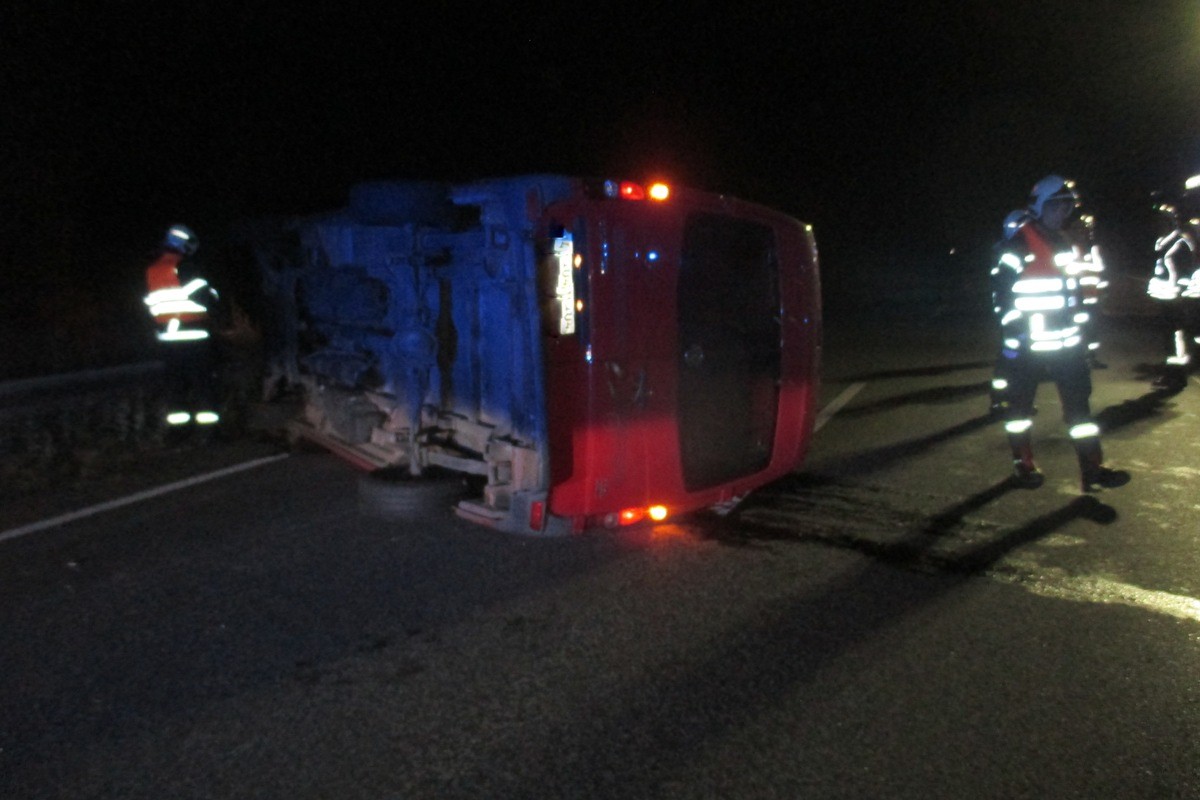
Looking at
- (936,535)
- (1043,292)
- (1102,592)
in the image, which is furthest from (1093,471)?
(1102,592)

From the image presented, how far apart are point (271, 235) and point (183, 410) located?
198 centimetres

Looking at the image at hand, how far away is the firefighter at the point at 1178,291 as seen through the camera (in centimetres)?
1095

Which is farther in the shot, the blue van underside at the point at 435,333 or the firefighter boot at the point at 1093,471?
the firefighter boot at the point at 1093,471

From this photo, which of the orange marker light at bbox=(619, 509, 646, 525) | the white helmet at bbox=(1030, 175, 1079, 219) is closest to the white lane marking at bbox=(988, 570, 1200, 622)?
the orange marker light at bbox=(619, 509, 646, 525)

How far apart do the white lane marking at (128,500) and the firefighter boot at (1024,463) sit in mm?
5351

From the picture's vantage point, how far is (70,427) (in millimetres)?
9164

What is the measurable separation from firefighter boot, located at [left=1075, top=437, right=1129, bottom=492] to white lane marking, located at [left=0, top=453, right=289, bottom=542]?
5.73 meters

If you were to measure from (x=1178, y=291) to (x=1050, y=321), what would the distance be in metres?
5.01

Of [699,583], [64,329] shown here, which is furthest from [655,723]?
[64,329]

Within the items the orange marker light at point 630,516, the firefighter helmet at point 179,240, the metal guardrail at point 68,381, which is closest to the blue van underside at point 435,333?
the orange marker light at point 630,516

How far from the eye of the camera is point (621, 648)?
459 cm

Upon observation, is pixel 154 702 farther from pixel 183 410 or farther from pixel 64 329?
pixel 64 329

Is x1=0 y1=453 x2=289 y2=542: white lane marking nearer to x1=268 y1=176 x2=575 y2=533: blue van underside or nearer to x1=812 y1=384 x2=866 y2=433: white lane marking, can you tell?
x1=268 y1=176 x2=575 y2=533: blue van underside

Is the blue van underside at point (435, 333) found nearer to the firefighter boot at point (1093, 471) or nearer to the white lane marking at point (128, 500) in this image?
the white lane marking at point (128, 500)
